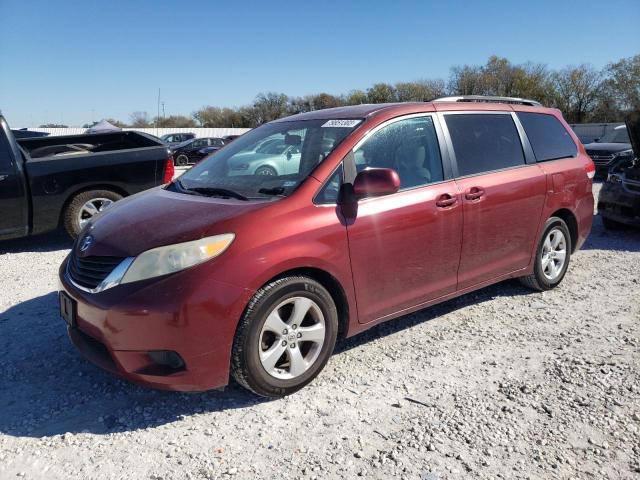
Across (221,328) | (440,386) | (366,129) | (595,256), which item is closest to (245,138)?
(366,129)

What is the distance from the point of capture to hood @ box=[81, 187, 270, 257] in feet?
9.05

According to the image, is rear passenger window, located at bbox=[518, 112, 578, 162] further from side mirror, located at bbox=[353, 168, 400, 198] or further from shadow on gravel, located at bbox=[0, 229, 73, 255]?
shadow on gravel, located at bbox=[0, 229, 73, 255]

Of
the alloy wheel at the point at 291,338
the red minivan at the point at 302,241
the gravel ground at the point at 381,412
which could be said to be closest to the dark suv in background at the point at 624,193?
the red minivan at the point at 302,241

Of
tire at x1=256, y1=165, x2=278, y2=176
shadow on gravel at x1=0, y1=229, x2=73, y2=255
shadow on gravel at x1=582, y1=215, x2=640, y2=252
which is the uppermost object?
tire at x1=256, y1=165, x2=278, y2=176

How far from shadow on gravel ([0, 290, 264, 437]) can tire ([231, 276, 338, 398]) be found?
0.73 feet

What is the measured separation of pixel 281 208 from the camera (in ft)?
9.64

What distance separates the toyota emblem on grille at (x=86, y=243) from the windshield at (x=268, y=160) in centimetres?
75

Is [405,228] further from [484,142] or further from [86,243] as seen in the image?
[86,243]

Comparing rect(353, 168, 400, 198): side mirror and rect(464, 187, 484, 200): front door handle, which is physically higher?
rect(353, 168, 400, 198): side mirror

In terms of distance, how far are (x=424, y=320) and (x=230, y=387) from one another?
1.74 m

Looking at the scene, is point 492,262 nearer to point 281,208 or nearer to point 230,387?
point 281,208

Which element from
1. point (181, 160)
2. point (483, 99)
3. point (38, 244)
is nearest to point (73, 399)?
point (483, 99)

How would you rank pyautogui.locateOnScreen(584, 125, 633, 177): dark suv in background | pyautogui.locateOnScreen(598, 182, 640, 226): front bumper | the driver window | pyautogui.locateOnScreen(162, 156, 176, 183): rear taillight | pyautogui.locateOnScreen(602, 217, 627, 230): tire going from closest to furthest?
1. the driver window
2. pyautogui.locateOnScreen(598, 182, 640, 226): front bumper
3. pyautogui.locateOnScreen(162, 156, 176, 183): rear taillight
4. pyautogui.locateOnScreen(602, 217, 627, 230): tire
5. pyautogui.locateOnScreen(584, 125, 633, 177): dark suv in background

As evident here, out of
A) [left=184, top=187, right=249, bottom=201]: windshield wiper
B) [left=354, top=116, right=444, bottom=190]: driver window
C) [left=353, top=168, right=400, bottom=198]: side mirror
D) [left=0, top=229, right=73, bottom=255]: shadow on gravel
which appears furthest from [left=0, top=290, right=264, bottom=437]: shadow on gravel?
[left=0, top=229, right=73, bottom=255]: shadow on gravel
